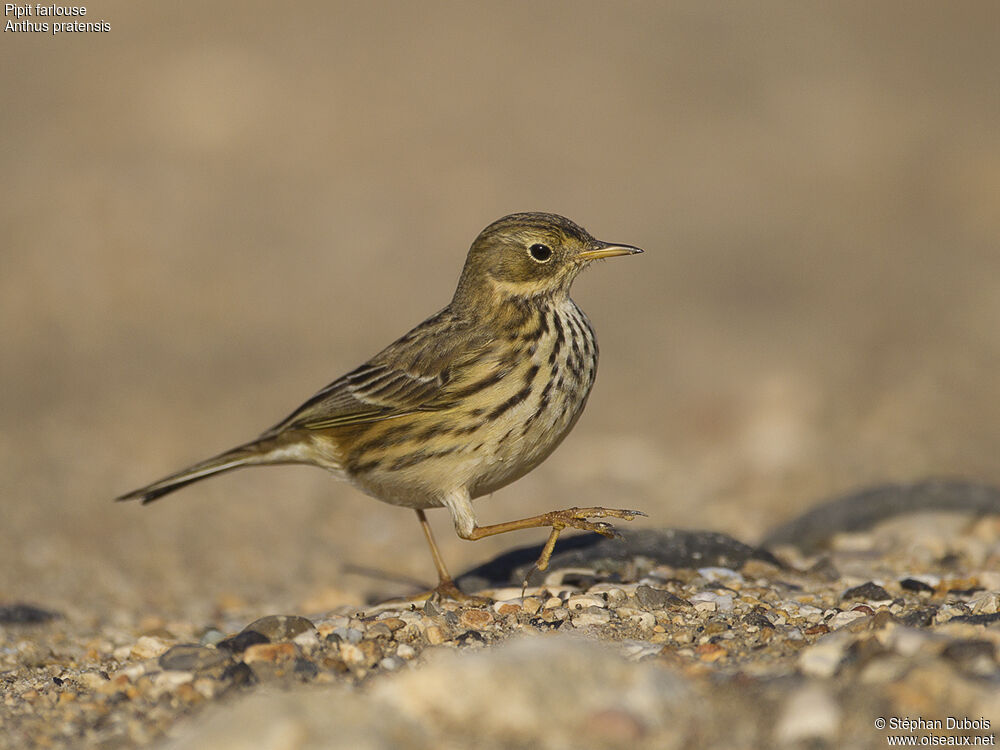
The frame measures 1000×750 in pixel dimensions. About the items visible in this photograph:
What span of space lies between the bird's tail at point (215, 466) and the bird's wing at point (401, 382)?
0.51ft

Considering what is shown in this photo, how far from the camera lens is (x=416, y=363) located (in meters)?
7.27

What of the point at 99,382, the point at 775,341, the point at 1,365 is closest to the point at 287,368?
the point at 99,382

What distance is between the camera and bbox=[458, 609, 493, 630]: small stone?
597 centimetres

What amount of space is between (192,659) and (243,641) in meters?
0.25

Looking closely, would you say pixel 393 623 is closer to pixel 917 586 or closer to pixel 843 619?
pixel 843 619

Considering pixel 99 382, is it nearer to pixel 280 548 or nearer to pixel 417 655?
pixel 280 548

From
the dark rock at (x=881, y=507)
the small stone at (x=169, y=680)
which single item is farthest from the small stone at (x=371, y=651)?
the dark rock at (x=881, y=507)

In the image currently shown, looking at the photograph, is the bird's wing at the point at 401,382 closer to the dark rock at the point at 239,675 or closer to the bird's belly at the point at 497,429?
the bird's belly at the point at 497,429

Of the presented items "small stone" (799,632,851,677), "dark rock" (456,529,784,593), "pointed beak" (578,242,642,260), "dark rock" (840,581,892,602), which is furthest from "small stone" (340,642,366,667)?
"pointed beak" (578,242,642,260)

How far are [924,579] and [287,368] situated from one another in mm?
8303

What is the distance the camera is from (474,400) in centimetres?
680

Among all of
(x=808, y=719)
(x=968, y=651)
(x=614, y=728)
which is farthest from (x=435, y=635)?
(x=968, y=651)

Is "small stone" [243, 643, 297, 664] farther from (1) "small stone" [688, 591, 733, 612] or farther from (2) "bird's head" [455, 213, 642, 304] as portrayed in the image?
(2) "bird's head" [455, 213, 642, 304]

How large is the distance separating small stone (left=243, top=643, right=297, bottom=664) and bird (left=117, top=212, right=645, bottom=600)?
151 centimetres
